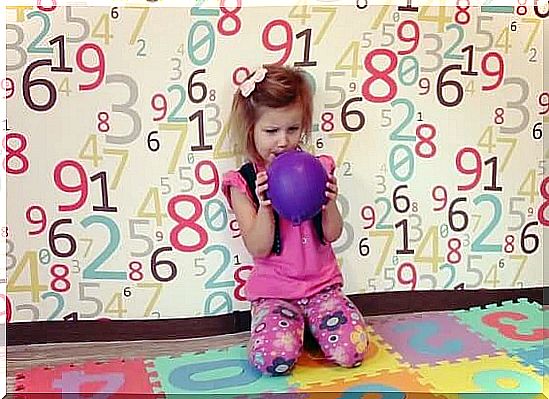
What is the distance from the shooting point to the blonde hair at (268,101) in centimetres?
185

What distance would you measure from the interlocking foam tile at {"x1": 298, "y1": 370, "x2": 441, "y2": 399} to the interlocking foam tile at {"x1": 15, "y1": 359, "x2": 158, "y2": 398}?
0.34 metres

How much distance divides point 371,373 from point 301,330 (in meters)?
0.17

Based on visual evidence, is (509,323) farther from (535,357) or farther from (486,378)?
(486,378)

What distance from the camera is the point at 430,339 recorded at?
1.93 meters

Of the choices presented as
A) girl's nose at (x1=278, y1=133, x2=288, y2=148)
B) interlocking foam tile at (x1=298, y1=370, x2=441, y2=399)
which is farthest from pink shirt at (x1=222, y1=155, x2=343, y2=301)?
interlocking foam tile at (x1=298, y1=370, x2=441, y2=399)

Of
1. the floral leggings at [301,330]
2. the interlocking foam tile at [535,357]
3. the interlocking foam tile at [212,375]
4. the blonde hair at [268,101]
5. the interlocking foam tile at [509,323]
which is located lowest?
A: the interlocking foam tile at [212,375]

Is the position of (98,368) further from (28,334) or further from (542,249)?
(542,249)

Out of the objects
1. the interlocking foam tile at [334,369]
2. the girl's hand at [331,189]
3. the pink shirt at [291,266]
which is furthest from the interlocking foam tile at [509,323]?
the girl's hand at [331,189]

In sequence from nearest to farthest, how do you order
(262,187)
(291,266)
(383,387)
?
(383,387) → (262,187) → (291,266)

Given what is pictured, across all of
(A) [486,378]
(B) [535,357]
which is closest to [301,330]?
(A) [486,378]

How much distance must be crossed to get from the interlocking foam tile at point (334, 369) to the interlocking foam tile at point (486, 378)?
0.24 ft

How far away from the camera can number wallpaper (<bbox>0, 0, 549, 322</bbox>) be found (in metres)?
1.89

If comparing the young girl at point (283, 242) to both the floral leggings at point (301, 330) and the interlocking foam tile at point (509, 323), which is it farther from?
the interlocking foam tile at point (509, 323)

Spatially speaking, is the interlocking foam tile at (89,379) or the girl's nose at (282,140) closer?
the interlocking foam tile at (89,379)
